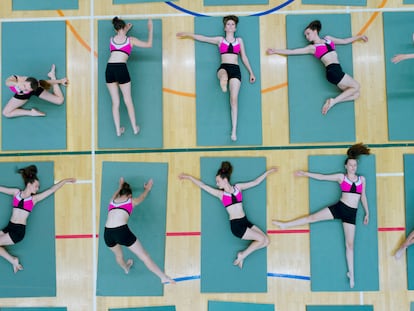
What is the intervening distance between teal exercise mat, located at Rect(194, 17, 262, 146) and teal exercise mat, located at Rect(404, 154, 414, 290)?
1878 millimetres

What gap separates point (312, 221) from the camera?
4766 mm

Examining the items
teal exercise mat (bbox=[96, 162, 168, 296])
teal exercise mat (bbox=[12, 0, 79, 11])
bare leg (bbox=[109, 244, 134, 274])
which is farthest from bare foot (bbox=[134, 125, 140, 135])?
teal exercise mat (bbox=[12, 0, 79, 11])

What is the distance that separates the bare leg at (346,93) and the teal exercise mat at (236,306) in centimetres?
253

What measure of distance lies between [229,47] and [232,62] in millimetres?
186

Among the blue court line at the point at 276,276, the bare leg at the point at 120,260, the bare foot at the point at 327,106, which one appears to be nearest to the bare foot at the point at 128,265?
the bare leg at the point at 120,260

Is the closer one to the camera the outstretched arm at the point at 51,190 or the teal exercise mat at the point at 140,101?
the outstretched arm at the point at 51,190

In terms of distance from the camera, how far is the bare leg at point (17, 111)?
4.84 meters

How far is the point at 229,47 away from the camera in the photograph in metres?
4.79

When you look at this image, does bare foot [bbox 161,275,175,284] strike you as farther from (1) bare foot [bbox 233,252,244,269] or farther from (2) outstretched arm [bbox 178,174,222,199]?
(2) outstretched arm [bbox 178,174,222,199]

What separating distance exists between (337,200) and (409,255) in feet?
3.62

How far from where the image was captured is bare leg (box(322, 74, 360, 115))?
475 centimetres

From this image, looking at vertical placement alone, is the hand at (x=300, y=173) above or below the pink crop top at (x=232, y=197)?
above

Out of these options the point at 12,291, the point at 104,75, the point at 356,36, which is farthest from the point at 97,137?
the point at 356,36

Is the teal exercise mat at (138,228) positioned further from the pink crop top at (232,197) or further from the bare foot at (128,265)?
the pink crop top at (232,197)
